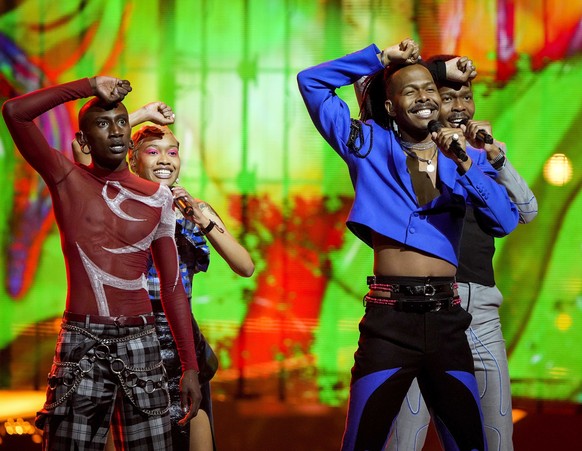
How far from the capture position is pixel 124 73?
Answer: 592cm

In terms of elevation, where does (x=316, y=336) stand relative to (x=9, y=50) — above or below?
below

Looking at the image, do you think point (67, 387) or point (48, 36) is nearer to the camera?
point (67, 387)

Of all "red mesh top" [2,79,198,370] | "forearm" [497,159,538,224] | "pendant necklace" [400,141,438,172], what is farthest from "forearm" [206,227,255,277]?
"forearm" [497,159,538,224]

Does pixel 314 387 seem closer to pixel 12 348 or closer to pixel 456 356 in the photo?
pixel 12 348

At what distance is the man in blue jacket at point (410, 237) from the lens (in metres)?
2.94

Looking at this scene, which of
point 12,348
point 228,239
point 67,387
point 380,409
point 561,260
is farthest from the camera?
point 12,348

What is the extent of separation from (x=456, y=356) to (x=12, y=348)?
3.81 m

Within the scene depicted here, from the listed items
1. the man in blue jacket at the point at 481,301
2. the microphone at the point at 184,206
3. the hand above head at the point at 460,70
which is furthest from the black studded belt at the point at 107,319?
the hand above head at the point at 460,70

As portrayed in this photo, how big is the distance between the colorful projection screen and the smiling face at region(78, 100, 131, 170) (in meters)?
2.92

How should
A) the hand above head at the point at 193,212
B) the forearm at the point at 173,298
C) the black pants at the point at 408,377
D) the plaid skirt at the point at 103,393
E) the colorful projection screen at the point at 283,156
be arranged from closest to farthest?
the plaid skirt at the point at 103,393 → the black pants at the point at 408,377 → the forearm at the point at 173,298 → the hand above head at the point at 193,212 → the colorful projection screen at the point at 283,156

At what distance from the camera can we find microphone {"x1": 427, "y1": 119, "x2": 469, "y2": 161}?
2.88m

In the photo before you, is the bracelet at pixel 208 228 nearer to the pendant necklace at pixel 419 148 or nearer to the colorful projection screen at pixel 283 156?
the pendant necklace at pixel 419 148

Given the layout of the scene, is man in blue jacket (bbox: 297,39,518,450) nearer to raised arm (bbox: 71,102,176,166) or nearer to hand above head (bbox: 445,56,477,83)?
hand above head (bbox: 445,56,477,83)

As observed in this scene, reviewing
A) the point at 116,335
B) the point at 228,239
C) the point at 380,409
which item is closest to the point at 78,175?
the point at 116,335
